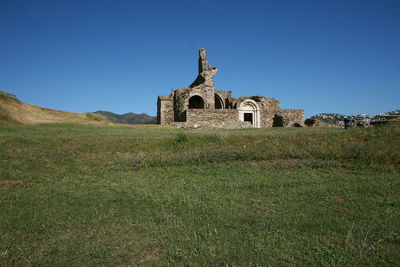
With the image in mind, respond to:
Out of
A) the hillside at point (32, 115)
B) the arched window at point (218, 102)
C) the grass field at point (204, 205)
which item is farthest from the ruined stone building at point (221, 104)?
the grass field at point (204, 205)

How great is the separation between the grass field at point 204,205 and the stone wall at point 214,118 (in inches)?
566

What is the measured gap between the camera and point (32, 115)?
20.8 meters

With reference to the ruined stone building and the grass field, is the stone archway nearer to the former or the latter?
the ruined stone building

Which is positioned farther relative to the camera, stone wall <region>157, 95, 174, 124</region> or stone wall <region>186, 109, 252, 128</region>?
stone wall <region>157, 95, 174, 124</region>


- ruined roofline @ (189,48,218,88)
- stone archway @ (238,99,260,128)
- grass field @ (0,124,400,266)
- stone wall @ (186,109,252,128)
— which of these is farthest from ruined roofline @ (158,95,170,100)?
grass field @ (0,124,400,266)

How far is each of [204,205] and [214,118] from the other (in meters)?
19.9

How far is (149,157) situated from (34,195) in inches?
154

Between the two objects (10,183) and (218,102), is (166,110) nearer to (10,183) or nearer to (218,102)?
(218,102)

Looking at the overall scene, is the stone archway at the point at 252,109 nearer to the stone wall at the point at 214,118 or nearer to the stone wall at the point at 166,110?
the stone wall at the point at 214,118

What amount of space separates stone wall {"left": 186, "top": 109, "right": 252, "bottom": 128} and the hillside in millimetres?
7172

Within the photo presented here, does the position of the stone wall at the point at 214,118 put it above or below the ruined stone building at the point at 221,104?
below

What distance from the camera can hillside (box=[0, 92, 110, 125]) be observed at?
18703 millimetres

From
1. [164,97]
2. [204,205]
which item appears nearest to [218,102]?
[164,97]

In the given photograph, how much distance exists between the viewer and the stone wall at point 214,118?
2436cm
